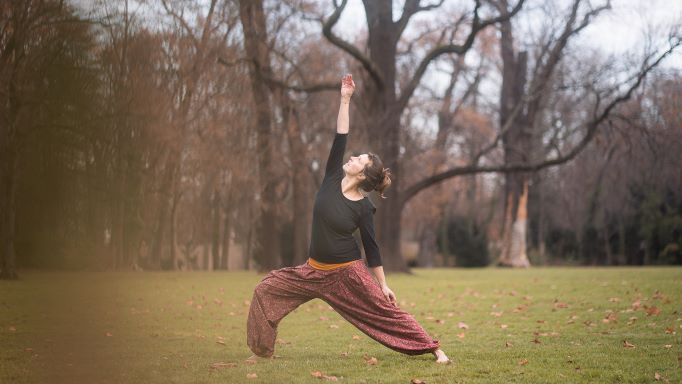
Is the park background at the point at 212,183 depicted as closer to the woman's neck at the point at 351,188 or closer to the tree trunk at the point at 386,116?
the tree trunk at the point at 386,116

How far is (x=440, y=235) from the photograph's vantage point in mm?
49281

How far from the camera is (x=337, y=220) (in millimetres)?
6410

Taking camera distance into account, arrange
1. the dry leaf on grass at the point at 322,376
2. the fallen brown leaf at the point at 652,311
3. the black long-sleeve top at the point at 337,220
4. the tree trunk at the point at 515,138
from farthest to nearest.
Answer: the tree trunk at the point at 515,138 → the fallen brown leaf at the point at 652,311 → the black long-sleeve top at the point at 337,220 → the dry leaf on grass at the point at 322,376

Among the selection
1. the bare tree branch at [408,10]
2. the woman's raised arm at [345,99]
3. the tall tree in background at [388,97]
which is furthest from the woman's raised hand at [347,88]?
the bare tree branch at [408,10]

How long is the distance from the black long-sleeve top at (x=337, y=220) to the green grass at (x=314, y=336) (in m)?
0.98

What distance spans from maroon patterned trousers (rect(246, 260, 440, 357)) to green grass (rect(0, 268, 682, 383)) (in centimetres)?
21

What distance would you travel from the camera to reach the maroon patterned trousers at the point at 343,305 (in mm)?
6492

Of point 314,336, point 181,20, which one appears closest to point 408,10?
point 314,336

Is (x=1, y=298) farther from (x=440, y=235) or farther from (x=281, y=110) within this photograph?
(x=440, y=235)

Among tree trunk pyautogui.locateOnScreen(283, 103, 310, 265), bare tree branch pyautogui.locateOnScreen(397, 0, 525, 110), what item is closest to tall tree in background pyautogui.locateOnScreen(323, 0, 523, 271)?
bare tree branch pyautogui.locateOnScreen(397, 0, 525, 110)

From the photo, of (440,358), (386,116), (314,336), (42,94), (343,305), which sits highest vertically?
(386,116)

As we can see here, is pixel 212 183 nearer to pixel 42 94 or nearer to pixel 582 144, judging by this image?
pixel 42 94

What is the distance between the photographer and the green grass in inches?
78.7

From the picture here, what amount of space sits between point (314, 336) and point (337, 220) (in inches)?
129
